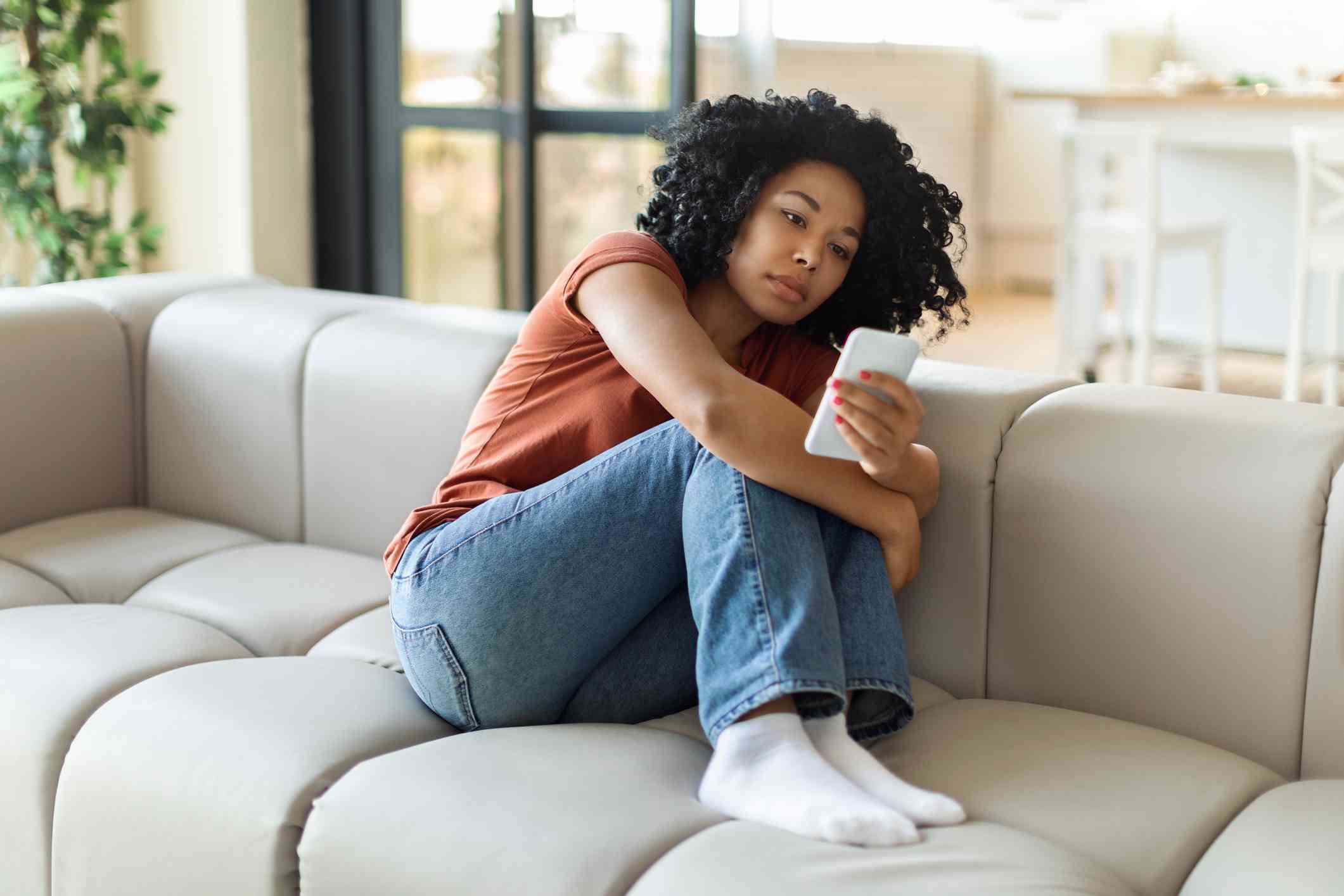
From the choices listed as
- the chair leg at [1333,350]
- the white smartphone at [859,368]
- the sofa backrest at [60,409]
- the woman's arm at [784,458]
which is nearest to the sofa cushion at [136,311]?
the sofa backrest at [60,409]

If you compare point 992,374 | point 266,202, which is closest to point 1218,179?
point 266,202

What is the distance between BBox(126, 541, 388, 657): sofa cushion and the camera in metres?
1.84

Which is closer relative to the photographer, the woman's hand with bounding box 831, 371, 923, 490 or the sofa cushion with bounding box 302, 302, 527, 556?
the woman's hand with bounding box 831, 371, 923, 490

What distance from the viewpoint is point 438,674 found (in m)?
1.51

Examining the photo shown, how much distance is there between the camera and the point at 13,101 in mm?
2977

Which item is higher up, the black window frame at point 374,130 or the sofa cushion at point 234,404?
the black window frame at point 374,130

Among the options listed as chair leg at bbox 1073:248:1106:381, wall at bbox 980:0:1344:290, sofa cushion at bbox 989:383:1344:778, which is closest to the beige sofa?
sofa cushion at bbox 989:383:1344:778

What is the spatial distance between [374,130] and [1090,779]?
3112 millimetres

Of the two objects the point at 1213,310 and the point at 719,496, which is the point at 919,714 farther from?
the point at 1213,310

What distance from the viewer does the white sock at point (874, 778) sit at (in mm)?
1296

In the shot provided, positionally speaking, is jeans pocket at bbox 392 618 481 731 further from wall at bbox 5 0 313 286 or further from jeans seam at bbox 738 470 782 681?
wall at bbox 5 0 313 286

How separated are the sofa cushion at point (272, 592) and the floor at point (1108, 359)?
2.63 meters

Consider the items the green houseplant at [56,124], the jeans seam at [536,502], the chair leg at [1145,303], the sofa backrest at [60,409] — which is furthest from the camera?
the chair leg at [1145,303]

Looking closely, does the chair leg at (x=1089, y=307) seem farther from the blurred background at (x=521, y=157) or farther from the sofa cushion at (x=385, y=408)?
the sofa cushion at (x=385, y=408)
